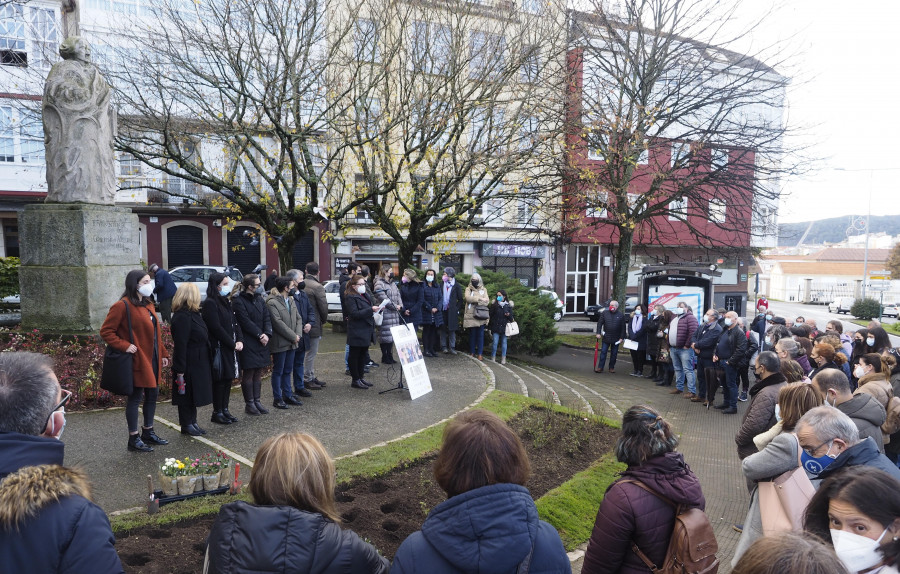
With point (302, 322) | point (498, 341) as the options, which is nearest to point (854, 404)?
point (302, 322)

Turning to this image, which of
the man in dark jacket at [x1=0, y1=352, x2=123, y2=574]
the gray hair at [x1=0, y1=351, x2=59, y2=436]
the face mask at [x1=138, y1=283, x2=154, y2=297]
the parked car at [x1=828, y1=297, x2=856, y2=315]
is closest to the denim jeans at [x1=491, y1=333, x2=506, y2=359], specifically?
the face mask at [x1=138, y1=283, x2=154, y2=297]

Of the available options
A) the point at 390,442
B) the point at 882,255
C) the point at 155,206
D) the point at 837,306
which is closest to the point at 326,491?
the point at 390,442

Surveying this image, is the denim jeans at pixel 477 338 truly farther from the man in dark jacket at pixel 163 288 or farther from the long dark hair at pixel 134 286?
the long dark hair at pixel 134 286

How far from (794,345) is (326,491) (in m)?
6.08

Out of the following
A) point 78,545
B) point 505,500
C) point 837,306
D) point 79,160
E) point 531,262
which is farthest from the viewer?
point 837,306

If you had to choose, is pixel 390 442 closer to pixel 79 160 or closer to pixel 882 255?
pixel 79 160

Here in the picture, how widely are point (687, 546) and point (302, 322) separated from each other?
6639mm

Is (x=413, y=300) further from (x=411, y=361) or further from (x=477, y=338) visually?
(x=411, y=361)

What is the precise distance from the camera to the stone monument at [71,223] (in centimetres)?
877

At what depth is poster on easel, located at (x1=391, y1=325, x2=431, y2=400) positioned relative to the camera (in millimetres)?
8680

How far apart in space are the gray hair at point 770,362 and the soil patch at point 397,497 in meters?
2.27

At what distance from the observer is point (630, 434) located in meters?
3.20

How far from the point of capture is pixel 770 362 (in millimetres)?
5988

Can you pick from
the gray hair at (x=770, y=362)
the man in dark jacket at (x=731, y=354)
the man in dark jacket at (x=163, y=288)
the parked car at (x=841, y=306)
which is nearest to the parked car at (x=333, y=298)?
the man in dark jacket at (x=163, y=288)
